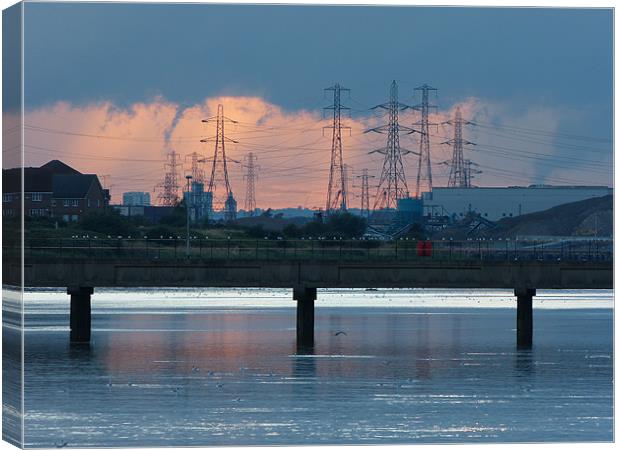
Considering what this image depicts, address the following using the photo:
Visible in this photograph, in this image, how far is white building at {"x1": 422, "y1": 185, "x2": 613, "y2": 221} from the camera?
3073 inches

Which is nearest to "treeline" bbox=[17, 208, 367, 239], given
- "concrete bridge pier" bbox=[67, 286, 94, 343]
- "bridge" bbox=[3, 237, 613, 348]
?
"concrete bridge pier" bbox=[67, 286, 94, 343]

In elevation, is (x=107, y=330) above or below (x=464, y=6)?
below

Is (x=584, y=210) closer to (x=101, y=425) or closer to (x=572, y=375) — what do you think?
(x=572, y=375)

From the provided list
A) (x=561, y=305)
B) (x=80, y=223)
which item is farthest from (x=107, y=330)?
(x=561, y=305)

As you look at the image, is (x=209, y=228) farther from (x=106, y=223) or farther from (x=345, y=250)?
(x=345, y=250)

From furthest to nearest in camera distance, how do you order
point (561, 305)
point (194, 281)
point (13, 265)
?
1. point (561, 305)
2. point (194, 281)
3. point (13, 265)

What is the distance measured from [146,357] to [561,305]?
85.9m

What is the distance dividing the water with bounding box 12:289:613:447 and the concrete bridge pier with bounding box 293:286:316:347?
1.52 meters

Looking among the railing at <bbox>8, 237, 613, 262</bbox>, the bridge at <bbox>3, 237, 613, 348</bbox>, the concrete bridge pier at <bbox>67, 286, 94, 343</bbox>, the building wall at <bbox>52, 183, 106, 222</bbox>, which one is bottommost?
the concrete bridge pier at <bbox>67, 286, 94, 343</bbox>

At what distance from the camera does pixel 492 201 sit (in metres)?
80.7

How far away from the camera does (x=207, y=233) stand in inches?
3364

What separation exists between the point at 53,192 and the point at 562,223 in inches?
1348

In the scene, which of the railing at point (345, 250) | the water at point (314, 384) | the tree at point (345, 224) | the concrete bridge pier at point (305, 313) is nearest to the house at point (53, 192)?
the railing at point (345, 250)

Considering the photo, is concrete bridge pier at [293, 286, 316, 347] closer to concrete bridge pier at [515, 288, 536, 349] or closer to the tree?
concrete bridge pier at [515, 288, 536, 349]
